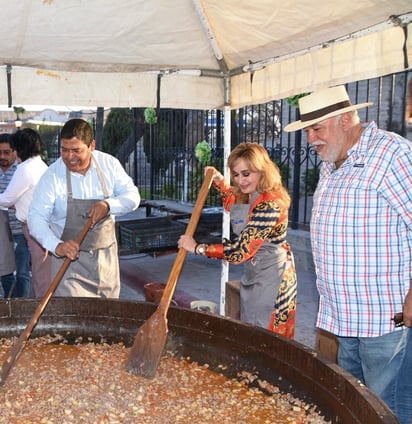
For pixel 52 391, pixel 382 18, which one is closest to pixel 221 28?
pixel 382 18

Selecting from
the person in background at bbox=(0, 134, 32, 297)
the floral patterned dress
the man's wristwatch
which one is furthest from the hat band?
the person in background at bbox=(0, 134, 32, 297)

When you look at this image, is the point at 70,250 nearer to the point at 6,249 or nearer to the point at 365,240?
the point at 365,240

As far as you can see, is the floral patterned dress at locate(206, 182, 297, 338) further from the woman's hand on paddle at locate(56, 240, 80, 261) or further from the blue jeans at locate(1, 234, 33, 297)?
the blue jeans at locate(1, 234, 33, 297)

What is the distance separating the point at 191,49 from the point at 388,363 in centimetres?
242

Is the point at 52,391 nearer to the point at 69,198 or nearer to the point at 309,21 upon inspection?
the point at 69,198

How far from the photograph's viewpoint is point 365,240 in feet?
6.96

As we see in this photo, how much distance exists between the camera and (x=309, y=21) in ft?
8.96

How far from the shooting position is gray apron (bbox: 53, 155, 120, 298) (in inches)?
123

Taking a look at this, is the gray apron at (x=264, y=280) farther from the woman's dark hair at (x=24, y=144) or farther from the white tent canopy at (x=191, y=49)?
the woman's dark hair at (x=24, y=144)

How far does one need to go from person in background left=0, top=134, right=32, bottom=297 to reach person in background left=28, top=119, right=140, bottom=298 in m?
1.64

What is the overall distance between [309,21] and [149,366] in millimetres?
2002

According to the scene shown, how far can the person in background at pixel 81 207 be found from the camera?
307 centimetres

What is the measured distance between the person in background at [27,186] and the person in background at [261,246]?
211 cm

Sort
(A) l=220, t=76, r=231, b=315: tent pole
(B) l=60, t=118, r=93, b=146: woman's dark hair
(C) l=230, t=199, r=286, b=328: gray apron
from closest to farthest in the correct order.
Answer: (C) l=230, t=199, r=286, b=328: gray apron
(B) l=60, t=118, r=93, b=146: woman's dark hair
(A) l=220, t=76, r=231, b=315: tent pole
